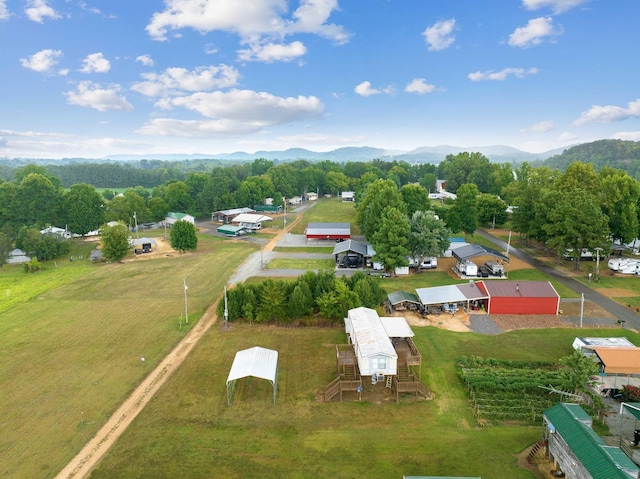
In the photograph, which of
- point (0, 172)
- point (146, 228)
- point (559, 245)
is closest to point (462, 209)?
point (559, 245)

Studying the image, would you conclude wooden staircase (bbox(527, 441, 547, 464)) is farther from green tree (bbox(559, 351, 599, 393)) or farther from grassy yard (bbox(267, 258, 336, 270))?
grassy yard (bbox(267, 258, 336, 270))

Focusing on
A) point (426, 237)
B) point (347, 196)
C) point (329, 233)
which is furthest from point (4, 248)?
point (347, 196)

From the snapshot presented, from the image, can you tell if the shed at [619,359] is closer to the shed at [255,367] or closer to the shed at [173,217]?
the shed at [255,367]

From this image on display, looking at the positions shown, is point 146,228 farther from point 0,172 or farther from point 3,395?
point 0,172

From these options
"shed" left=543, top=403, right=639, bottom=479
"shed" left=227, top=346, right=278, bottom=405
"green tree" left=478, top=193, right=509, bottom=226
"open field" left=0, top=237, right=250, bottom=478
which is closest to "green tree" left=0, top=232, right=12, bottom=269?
"open field" left=0, top=237, right=250, bottom=478

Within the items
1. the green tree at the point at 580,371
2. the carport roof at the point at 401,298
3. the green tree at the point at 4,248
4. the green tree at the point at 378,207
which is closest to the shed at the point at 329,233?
the green tree at the point at 378,207
